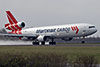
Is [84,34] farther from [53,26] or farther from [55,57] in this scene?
[55,57]

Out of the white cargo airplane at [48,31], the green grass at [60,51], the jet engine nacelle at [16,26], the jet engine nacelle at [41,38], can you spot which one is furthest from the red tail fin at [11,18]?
the green grass at [60,51]

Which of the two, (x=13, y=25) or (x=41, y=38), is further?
(x=13, y=25)

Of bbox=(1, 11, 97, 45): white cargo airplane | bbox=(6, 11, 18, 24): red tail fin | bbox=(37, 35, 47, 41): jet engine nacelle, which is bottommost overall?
bbox=(37, 35, 47, 41): jet engine nacelle

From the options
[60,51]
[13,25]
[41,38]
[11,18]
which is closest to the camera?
[60,51]

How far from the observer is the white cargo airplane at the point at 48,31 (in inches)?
2530

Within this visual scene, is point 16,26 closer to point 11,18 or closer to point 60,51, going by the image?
point 11,18

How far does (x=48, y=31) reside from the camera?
2702 inches

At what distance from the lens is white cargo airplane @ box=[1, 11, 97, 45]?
211ft

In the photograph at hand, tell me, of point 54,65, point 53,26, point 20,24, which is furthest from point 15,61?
point 20,24

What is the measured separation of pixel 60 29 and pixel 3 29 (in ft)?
82.7

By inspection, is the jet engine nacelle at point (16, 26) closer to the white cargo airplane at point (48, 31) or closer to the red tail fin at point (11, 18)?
the white cargo airplane at point (48, 31)

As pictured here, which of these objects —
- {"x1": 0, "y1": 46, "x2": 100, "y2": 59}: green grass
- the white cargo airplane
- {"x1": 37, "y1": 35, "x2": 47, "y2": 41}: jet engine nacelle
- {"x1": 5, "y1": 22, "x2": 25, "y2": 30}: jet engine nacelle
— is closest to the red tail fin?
the white cargo airplane

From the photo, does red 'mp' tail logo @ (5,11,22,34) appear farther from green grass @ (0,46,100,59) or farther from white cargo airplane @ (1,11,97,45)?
green grass @ (0,46,100,59)

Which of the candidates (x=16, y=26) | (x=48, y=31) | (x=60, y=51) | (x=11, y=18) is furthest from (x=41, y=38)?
(x=60, y=51)
